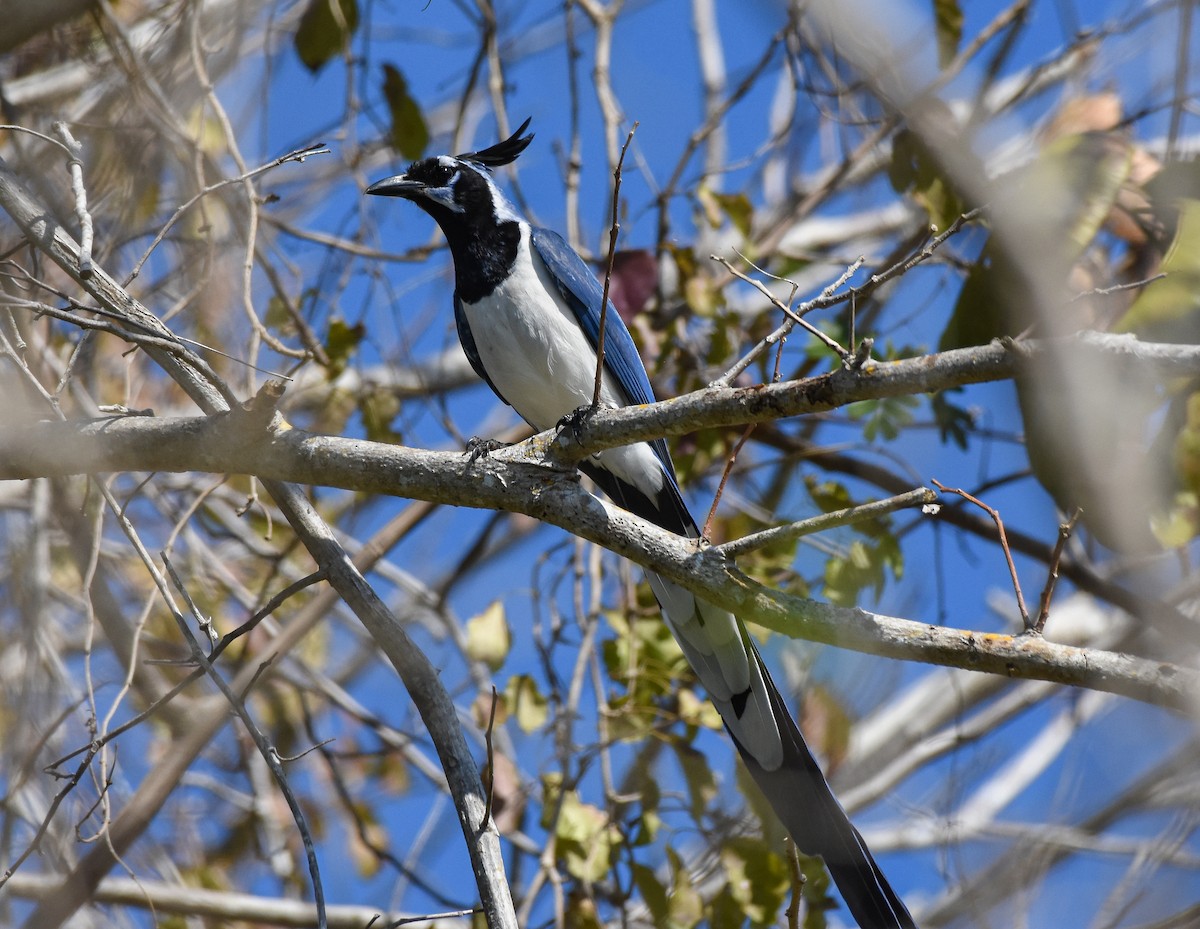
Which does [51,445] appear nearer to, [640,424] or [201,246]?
Answer: [640,424]

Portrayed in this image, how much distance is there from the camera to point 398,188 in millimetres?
4094

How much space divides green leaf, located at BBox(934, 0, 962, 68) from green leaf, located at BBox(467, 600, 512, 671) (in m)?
2.28

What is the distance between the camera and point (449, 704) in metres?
2.68

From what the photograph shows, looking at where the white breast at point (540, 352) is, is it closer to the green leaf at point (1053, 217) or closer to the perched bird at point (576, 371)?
the perched bird at point (576, 371)

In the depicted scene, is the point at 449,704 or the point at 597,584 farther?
the point at 597,584

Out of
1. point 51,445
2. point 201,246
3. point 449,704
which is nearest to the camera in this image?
point 51,445

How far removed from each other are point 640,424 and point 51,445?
124 cm

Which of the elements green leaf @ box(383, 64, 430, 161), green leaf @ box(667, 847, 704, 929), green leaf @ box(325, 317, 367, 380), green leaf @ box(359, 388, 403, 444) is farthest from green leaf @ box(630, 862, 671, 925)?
green leaf @ box(383, 64, 430, 161)

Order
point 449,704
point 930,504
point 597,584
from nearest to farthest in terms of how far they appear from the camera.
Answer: point 930,504
point 449,704
point 597,584

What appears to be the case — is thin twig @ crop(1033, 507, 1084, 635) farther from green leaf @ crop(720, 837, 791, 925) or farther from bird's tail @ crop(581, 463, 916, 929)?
green leaf @ crop(720, 837, 791, 925)

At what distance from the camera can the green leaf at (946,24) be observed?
367 centimetres

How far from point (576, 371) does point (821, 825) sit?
4.97ft

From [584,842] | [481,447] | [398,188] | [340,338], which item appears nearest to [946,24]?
[398,188]

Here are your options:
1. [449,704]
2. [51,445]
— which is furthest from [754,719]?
[51,445]
